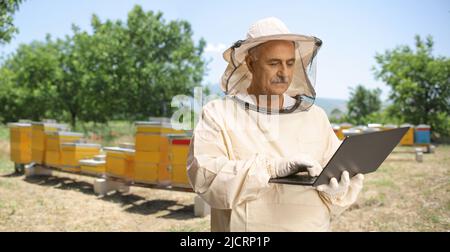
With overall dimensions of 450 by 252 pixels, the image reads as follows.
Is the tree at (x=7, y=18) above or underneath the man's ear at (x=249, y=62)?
above

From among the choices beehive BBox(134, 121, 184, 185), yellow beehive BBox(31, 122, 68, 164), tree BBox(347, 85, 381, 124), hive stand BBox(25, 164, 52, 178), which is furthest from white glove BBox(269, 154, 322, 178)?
tree BBox(347, 85, 381, 124)

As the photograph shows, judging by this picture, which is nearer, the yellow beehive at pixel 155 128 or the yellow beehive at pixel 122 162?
the yellow beehive at pixel 155 128

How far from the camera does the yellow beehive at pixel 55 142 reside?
782 centimetres

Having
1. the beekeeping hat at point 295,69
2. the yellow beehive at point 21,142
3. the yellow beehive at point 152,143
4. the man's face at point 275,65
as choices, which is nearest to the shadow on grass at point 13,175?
the yellow beehive at point 21,142

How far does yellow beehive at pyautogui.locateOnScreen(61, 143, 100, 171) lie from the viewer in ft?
24.4

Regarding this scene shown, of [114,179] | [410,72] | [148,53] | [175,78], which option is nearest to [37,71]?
[148,53]

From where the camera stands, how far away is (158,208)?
632cm

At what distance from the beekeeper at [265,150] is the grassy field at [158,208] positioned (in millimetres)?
3230

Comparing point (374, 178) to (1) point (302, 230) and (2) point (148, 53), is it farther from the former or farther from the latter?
(2) point (148, 53)

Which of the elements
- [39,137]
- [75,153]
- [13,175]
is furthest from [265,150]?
[13,175]

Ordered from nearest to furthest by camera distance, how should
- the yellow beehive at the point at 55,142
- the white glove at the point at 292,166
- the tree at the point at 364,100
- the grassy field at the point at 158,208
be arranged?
the white glove at the point at 292,166 < the grassy field at the point at 158,208 < the yellow beehive at the point at 55,142 < the tree at the point at 364,100

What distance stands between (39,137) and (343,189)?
825 cm

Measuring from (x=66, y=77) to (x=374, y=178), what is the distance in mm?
17085

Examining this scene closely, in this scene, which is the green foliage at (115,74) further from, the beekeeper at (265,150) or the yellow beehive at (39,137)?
the beekeeper at (265,150)
